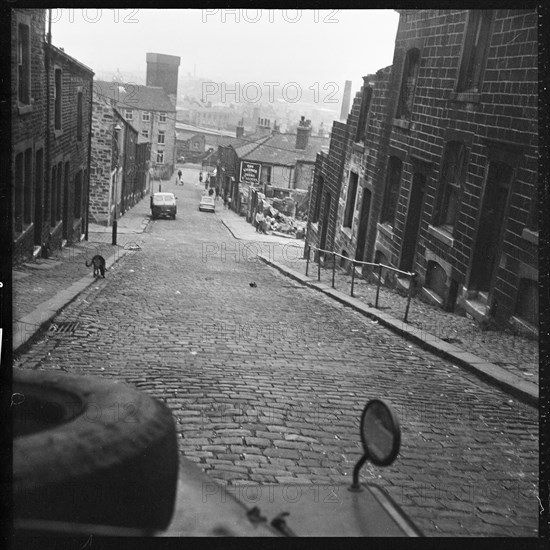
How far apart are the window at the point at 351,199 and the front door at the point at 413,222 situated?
448 cm

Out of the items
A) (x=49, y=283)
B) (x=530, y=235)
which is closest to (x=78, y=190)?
(x=49, y=283)

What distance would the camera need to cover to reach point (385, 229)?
40.4ft

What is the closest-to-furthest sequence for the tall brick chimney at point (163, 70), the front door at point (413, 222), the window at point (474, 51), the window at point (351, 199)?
the tall brick chimney at point (163, 70)
the window at point (474, 51)
the front door at point (413, 222)
the window at point (351, 199)

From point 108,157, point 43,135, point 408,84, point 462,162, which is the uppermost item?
point 408,84

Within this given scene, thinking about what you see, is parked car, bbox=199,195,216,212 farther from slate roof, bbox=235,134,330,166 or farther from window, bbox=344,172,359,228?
window, bbox=344,172,359,228

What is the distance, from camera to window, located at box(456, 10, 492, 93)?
8023mm

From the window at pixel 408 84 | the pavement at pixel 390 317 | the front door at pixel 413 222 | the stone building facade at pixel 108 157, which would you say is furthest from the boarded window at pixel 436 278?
the stone building facade at pixel 108 157

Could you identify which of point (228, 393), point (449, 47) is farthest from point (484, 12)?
point (228, 393)

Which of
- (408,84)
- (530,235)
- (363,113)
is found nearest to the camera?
(530,235)

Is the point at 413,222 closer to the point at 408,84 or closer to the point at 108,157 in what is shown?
the point at 408,84

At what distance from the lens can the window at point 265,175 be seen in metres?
30.2

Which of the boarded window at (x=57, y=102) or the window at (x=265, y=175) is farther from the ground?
the boarded window at (x=57, y=102)

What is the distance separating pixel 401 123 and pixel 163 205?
15.2m

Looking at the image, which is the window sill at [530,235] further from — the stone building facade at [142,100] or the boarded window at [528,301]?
the stone building facade at [142,100]
